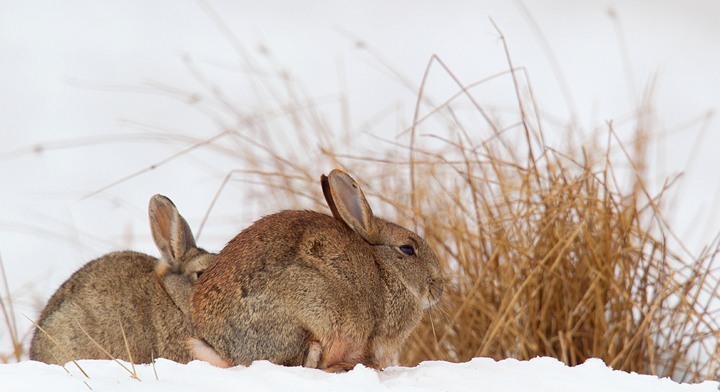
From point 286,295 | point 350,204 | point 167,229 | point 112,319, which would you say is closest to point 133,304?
point 112,319

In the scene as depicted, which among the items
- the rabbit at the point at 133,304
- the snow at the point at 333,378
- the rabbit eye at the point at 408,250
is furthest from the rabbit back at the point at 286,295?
the rabbit at the point at 133,304

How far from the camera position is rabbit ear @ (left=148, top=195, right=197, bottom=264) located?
3697 millimetres

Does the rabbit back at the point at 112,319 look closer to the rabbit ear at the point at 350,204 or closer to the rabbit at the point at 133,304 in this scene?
the rabbit at the point at 133,304

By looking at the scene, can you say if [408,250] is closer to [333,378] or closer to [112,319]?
[333,378]

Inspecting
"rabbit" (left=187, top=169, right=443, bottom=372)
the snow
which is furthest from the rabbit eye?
the snow

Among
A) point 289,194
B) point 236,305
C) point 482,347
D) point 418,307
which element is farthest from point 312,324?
point 289,194

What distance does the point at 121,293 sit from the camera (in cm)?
370

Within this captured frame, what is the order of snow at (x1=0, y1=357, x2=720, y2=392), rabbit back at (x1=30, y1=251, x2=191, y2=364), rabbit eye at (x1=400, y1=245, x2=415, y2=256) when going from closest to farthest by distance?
1. snow at (x1=0, y1=357, x2=720, y2=392)
2. rabbit eye at (x1=400, y1=245, x2=415, y2=256)
3. rabbit back at (x1=30, y1=251, x2=191, y2=364)

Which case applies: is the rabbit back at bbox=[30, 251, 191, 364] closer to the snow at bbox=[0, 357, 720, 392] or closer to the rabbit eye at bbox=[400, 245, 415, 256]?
the snow at bbox=[0, 357, 720, 392]

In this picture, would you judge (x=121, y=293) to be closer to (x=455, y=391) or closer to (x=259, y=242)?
(x=259, y=242)

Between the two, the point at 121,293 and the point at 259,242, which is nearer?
the point at 259,242

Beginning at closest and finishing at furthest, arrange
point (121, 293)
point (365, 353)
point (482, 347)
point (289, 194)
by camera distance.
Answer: point (365, 353) → point (121, 293) → point (482, 347) → point (289, 194)

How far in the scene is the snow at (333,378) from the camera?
2.73m

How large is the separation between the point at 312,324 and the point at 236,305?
0.32m
